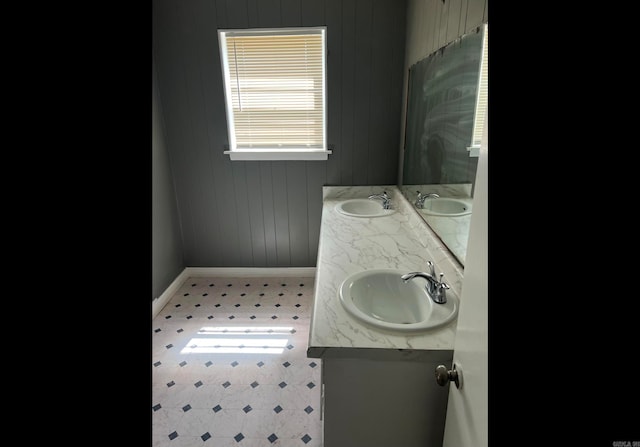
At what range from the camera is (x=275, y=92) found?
3.03 m

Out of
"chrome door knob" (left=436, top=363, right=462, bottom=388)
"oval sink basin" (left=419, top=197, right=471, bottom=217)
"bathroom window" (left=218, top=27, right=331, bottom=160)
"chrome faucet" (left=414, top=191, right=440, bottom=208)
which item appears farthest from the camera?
"bathroom window" (left=218, top=27, right=331, bottom=160)

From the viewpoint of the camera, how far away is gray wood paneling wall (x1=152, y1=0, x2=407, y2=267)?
2.77 meters

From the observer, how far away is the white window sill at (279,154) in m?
3.11

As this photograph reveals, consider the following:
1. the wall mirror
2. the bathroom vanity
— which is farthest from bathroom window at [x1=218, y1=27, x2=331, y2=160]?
the bathroom vanity

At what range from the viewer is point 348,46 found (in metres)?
2.81

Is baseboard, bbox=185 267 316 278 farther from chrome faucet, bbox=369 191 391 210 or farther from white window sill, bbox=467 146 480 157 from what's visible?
white window sill, bbox=467 146 480 157

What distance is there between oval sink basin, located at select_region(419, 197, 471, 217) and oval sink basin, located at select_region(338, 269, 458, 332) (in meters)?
0.34

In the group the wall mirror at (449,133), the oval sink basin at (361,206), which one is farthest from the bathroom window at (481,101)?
the oval sink basin at (361,206)

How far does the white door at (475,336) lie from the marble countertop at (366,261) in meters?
0.30

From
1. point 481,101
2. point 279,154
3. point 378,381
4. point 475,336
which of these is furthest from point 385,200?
point 475,336

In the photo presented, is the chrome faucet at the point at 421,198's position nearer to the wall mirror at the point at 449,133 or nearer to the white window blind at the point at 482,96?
the wall mirror at the point at 449,133
